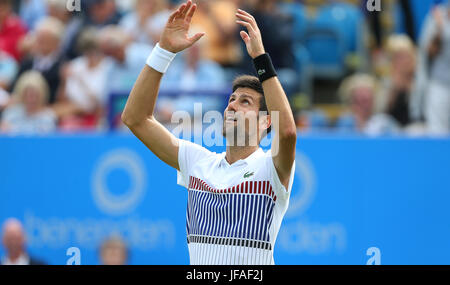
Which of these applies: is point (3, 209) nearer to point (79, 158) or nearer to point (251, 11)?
point (79, 158)

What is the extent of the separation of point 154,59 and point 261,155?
0.90m

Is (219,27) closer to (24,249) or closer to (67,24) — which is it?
(67,24)

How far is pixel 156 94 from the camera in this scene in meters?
4.91

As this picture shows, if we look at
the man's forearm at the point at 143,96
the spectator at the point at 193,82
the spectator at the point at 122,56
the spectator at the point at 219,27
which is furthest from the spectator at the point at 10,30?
the man's forearm at the point at 143,96

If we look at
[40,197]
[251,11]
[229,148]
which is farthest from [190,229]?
[251,11]

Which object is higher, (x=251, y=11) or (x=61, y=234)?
(x=251, y=11)

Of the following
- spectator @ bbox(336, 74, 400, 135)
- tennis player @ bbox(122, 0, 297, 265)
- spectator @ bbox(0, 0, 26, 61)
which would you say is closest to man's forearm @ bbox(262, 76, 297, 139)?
tennis player @ bbox(122, 0, 297, 265)

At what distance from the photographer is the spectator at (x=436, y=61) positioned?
948cm

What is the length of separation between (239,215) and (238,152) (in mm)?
481

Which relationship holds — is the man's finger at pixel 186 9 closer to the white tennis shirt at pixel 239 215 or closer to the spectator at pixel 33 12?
the white tennis shirt at pixel 239 215

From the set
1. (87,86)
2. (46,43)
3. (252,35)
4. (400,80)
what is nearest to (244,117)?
(252,35)

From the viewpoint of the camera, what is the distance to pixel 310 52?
11.0 meters

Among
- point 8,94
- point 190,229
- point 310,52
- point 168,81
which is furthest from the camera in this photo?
point 310,52
